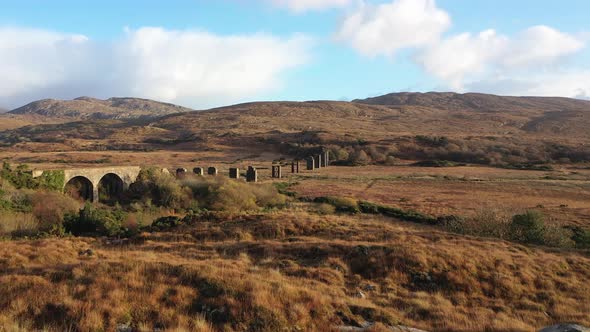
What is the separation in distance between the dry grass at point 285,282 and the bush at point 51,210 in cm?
345

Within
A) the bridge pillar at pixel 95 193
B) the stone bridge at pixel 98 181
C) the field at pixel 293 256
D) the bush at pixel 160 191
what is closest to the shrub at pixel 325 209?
the field at pixel 293 256

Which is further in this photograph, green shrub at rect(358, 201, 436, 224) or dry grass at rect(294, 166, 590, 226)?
dry grass at rect(294, 166, 590, 226)

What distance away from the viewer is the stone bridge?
2566 cm

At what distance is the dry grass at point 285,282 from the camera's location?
23.1 feet

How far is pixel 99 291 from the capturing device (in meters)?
7.53

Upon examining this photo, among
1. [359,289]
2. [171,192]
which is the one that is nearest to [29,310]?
[359,289]

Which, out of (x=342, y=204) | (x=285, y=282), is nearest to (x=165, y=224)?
(x=285, y=282)

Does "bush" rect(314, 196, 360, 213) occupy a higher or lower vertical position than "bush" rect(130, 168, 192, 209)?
lower

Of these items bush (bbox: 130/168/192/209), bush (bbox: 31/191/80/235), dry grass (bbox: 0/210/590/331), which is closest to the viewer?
dry grass (bbox: 0/210/590/331)

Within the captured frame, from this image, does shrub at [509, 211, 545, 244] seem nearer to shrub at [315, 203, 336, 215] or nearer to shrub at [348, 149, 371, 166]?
shrub at [315, 203, 336, 215]

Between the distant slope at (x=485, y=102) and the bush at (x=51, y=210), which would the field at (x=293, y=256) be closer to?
the bush at (x=51, y=210)

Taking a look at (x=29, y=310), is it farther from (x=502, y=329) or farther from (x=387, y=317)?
(x=502, y=329)

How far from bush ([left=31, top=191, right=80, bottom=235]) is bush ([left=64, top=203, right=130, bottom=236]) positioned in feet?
1.42

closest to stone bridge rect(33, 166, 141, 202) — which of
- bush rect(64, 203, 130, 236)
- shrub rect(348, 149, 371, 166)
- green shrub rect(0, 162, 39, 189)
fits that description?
green shrub rect(0, 162, 39, 189)
